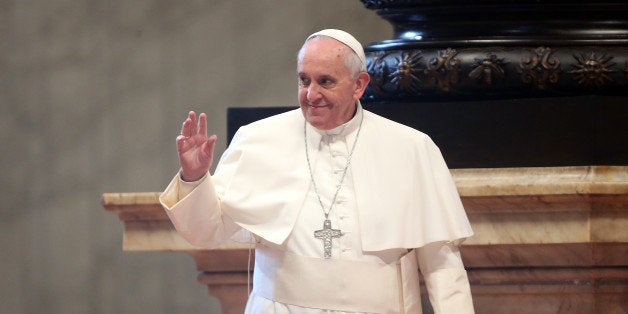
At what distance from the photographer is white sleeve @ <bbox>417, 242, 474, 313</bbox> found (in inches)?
177

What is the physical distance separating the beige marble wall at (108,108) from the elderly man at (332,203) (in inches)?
152

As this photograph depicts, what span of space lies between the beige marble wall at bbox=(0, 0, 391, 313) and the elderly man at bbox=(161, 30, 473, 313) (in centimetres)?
386

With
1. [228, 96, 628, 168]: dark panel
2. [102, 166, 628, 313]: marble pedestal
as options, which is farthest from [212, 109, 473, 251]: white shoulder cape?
[228, 96, 628, 168]: dark panel

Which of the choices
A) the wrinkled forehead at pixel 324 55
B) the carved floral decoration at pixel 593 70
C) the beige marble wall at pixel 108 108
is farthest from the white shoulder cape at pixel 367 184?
the beige marble wall at pixel 108 108

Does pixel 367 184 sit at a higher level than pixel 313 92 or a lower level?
lower

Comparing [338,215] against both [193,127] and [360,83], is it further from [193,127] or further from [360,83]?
[193,127]

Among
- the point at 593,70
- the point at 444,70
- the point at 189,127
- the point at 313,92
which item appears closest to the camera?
the point at 189,127

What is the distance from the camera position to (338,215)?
4.58 metres

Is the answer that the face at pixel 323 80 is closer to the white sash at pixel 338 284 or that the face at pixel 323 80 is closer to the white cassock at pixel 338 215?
the white cassock at pixel 338 215

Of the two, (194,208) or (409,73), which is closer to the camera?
(194,208)

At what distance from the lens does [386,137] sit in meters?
4.74

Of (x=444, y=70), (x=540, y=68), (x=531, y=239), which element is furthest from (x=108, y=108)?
(x=531, y=239)

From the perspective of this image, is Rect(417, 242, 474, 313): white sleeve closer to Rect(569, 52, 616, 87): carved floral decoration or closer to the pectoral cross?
the pectoral cross

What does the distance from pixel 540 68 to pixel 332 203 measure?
4.85 ft
